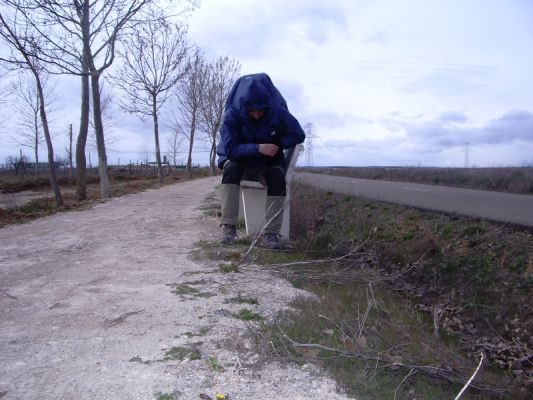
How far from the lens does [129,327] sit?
2.68 m

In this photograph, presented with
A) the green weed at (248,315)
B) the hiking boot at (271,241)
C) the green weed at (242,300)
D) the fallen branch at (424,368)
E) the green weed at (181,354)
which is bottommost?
the fallen branch at (424,368)

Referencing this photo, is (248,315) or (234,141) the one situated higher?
(234,141)

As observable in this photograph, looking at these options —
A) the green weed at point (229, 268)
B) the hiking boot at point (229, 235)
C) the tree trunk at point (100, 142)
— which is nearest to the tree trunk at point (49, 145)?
the tree trunk at point (100, 142)

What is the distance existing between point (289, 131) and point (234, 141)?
553 mm

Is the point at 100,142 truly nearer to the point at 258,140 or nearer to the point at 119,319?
the point at 258,140

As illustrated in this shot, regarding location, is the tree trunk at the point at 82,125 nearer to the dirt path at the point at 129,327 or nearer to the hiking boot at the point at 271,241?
the dirt path at the point at 129,327

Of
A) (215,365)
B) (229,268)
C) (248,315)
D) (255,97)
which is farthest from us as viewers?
(255,97)

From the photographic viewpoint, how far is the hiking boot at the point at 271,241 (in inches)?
183

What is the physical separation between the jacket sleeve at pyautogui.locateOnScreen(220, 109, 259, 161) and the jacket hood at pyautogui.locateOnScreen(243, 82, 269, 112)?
167 millimetres

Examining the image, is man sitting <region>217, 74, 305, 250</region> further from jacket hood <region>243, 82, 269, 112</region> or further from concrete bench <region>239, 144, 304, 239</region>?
concrete bench <region>239, 144, 304, 239</region>

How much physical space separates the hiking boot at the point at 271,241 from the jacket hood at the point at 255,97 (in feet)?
4.04

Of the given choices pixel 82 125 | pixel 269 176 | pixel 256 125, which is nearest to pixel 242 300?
pixel 269 176

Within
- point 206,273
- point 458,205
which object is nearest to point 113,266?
point 206,273

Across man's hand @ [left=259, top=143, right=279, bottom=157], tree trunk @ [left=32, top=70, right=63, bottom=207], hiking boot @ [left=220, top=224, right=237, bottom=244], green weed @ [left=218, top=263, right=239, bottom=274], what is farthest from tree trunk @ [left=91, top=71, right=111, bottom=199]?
green weed @ [left=218, top=263, right=239, bottom=274]
